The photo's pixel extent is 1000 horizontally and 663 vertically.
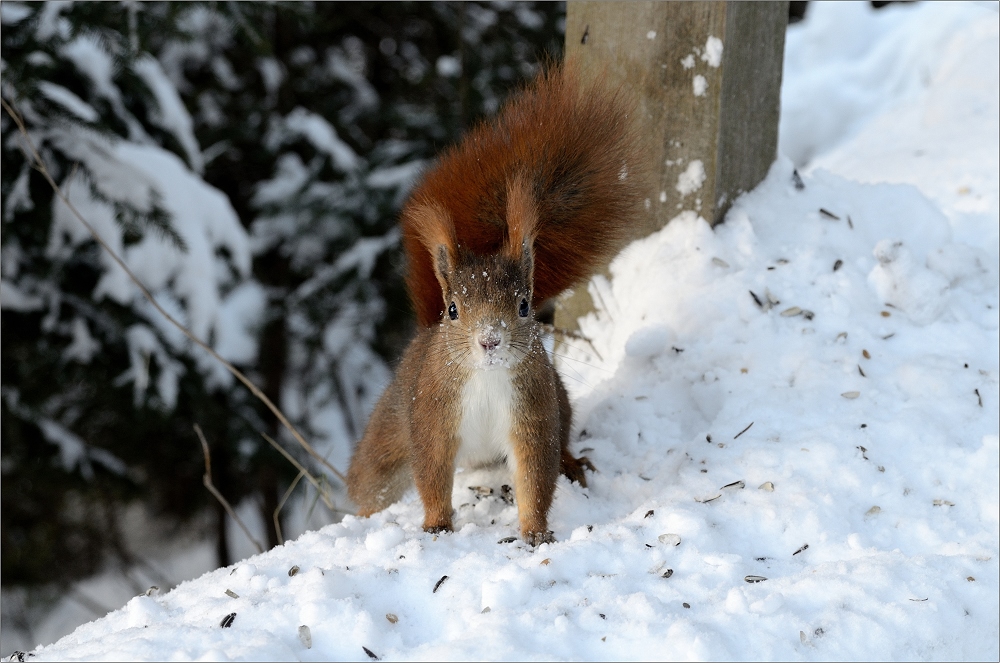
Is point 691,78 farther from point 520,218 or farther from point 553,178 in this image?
point 520,218

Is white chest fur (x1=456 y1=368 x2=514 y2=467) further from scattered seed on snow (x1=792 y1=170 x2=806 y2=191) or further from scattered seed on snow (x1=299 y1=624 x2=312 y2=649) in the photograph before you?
scattered seed on snow (x1=792 y1=170 x2=806 y2=191)

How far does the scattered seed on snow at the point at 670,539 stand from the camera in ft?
4.91

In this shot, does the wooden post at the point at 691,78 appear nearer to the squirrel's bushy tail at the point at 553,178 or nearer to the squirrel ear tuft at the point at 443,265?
the squirrel's bushy tail at the point at 553,178

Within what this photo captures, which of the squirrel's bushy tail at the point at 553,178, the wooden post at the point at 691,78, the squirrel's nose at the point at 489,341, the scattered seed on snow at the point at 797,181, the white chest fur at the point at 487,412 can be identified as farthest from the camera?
the scattered seed on snow at the point at 797,181

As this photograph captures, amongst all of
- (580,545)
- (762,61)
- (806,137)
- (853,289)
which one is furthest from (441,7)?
(580,545)

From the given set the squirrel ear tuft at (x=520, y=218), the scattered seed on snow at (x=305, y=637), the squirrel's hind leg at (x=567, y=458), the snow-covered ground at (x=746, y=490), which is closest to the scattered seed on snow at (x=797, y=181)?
the snow-covered ground at (x=746, y=490)

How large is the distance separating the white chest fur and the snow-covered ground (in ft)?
0.54

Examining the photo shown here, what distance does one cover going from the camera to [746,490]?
5.59ft

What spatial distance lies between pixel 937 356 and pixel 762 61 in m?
0.82

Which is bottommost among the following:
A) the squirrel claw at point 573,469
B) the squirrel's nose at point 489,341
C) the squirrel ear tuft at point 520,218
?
the squirrel claw at point 573,469

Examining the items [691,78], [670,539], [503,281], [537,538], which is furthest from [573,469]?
[691,78]

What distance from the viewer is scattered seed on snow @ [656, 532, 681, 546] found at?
1.50 metres

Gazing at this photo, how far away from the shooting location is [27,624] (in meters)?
4.19

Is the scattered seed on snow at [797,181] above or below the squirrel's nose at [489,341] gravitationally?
below
